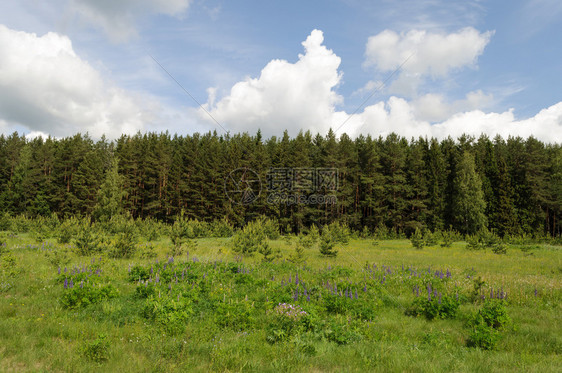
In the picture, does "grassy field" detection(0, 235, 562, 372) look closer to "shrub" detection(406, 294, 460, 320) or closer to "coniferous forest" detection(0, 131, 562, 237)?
"shrub" detection(406, 294, 460, 320)

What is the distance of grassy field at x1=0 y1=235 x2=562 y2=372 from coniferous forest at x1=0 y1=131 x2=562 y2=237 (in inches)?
1368

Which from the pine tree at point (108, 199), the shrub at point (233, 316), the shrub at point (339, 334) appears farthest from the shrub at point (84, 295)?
the pine tree at point (108, 199)

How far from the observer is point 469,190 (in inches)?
1738

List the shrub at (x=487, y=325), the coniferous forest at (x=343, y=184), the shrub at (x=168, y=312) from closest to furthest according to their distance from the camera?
the shrub at (x=487, y=325) → the shrub at (x=168, y=312) → the coniferous forest at (x=343, y=184)

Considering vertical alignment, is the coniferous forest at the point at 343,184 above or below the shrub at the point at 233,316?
above

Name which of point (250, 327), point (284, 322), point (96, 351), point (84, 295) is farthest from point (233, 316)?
point (84, 295)

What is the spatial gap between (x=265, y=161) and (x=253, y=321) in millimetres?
43548

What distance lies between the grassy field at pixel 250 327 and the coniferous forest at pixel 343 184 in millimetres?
34756

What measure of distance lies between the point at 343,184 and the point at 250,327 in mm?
44152

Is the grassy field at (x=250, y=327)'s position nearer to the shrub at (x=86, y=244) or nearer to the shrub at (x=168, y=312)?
the shrub at (x=168, y=312)

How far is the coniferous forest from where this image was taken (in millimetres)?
45969

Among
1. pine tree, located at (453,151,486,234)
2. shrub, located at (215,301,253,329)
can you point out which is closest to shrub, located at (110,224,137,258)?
shrub, located at (215,301,253,329)

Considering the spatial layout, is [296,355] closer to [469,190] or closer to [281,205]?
[281,205]

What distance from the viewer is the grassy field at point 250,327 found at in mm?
4738
